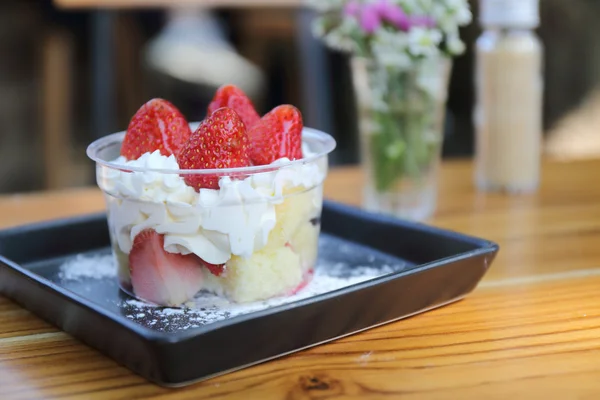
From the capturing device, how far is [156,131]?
0.76m

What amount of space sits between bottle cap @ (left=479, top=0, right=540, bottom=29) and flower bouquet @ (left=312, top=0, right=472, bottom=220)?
5.2 inches

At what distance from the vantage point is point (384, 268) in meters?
0.85

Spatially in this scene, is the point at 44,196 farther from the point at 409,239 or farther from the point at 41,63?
the point at 41,63

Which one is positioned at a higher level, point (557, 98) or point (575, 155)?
point (557, 98)

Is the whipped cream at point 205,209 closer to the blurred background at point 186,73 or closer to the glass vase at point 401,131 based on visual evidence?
the glass vase at point 401,131

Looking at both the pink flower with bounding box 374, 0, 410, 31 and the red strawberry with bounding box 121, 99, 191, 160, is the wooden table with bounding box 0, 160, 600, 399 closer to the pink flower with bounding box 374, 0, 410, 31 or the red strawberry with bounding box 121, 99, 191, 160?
the red strawberry with bounding box 121, 99, 191, 160

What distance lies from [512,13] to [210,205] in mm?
697

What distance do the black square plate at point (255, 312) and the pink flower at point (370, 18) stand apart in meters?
0.24

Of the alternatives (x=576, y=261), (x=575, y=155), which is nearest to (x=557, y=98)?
(x=575, y=155)

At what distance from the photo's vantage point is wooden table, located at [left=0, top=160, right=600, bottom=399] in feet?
1.92

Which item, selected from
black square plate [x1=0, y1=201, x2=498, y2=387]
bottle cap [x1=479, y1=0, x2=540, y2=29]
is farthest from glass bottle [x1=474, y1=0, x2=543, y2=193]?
black square plate [x1=0, y1=201, x2=498, y2=387]

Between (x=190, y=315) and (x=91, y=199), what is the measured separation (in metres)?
0.57

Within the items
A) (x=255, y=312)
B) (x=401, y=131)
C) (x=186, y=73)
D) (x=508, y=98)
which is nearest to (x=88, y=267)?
(x=255, y=312)

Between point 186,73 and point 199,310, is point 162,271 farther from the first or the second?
point 186,73
